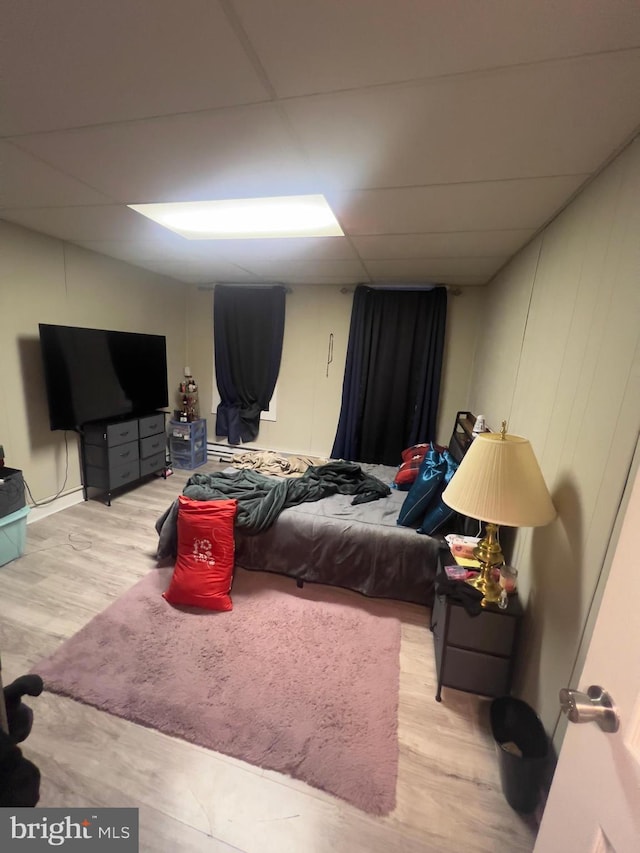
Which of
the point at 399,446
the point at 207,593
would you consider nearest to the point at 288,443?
the point at 399,446

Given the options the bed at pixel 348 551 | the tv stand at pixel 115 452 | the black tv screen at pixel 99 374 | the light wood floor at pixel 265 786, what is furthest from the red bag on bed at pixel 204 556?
the black tv screen at pixel 99 374

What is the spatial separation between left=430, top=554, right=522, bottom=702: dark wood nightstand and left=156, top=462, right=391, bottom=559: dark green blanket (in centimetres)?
116

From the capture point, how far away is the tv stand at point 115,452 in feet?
10.6

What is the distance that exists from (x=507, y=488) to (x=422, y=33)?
52.6 inches

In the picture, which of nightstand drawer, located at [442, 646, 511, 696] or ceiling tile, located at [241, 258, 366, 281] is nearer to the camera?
nightstand drawer, located at [442, 646, 511, 696]

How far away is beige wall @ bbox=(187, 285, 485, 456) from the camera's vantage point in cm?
389

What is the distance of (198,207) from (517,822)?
3269 millimetres

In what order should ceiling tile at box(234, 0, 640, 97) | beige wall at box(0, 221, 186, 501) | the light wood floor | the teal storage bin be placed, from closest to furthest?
ceiling tile at box(234, 0, 640, 97) → the light wood floor → the teal storage bin → beige wall at box(0, 221, 186, 501)

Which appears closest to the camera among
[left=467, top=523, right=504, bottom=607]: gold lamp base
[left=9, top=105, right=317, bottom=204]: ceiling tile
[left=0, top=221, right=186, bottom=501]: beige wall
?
[left=9, top=105, right=317, bottom=204]: ceiling tile

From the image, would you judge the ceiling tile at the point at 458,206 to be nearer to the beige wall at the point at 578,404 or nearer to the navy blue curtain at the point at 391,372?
the beige wall at the point at 578,404

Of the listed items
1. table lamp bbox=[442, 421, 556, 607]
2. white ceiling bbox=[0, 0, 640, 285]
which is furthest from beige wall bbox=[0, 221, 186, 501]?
table lamp bbox=[442, 421, 556, 607]

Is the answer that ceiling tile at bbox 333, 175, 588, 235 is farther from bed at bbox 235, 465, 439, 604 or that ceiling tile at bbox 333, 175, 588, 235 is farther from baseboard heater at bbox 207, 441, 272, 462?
baseboard heater at bbox 207, 441, 272, 462

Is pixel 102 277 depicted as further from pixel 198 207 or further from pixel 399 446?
pixel 399 446

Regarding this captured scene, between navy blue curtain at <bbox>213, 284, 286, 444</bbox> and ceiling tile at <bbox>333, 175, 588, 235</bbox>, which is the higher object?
ceiling tile at <bbox>333, 175, 588, 235</bbox>
